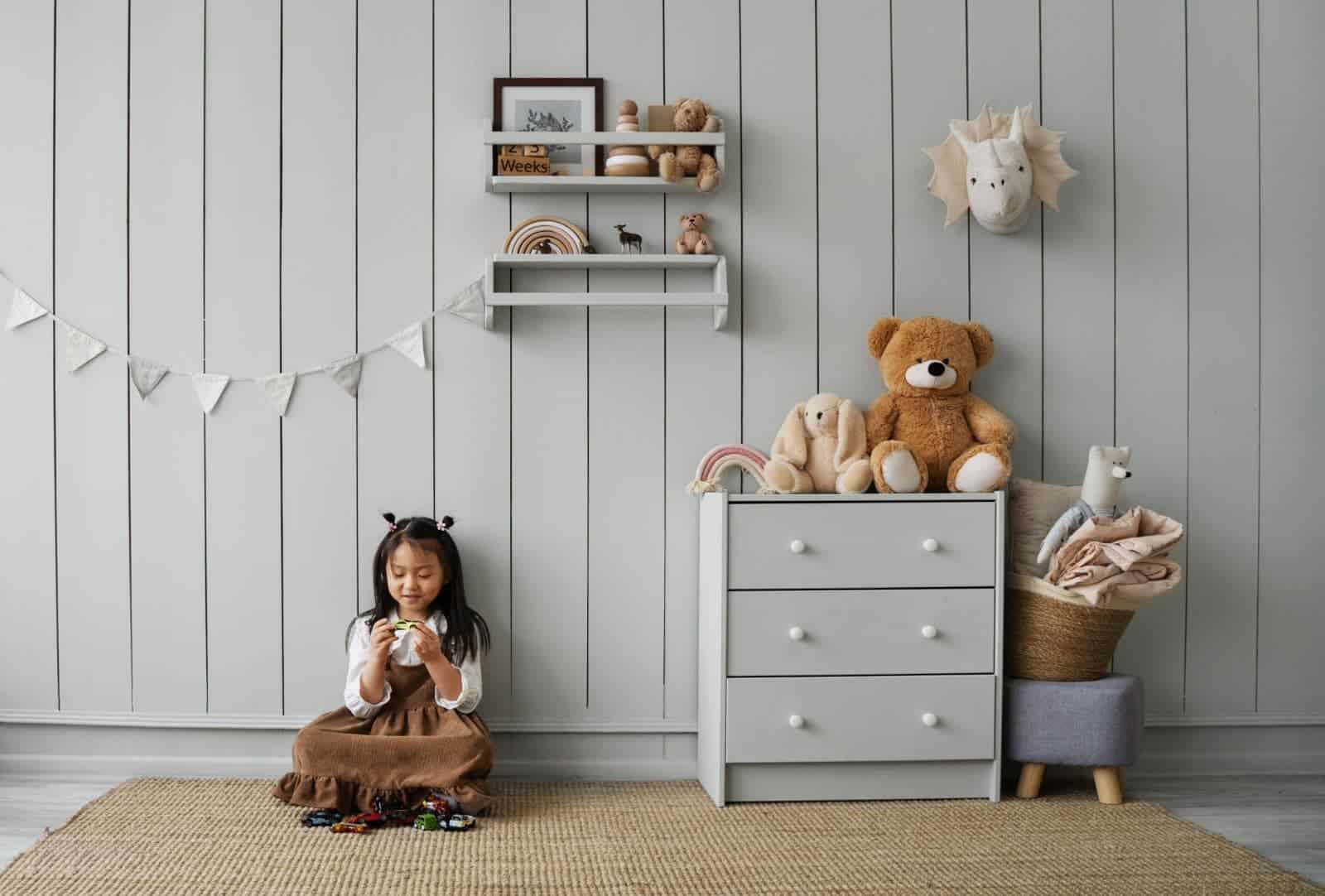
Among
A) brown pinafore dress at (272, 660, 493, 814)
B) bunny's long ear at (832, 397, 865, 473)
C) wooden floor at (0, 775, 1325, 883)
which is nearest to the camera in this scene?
wooden floor at (0, 775, 1325, 883)

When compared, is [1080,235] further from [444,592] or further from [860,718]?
[444,592]

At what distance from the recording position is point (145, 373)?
272 cm

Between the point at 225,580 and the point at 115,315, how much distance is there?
2.19ft

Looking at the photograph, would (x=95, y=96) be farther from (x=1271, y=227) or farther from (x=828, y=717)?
(x=1271, y=227)

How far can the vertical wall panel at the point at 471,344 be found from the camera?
274cm

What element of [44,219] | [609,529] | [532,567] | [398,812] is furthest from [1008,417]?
[44,219]

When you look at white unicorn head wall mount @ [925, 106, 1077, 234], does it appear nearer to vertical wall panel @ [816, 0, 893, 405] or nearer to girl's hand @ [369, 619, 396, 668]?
vertical wall panel @ [816, 0, 893, 405]

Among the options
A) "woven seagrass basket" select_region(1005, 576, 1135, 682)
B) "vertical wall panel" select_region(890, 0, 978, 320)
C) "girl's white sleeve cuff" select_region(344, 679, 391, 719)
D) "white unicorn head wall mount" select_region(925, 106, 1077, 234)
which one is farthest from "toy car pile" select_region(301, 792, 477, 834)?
"white unicorn head wall mount" select_region(925, 106, 1077, 234)

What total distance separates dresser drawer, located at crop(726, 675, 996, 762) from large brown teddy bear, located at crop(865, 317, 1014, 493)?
1.39 ft

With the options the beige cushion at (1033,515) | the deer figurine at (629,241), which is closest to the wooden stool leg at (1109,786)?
the beige cushion at (1033,515)

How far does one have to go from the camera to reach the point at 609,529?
2.75 metres

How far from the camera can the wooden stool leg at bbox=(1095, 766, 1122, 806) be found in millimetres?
2531

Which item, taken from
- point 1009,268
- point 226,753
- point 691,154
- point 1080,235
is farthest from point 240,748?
point 1080,235

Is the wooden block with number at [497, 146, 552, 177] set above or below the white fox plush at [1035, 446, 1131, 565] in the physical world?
above
